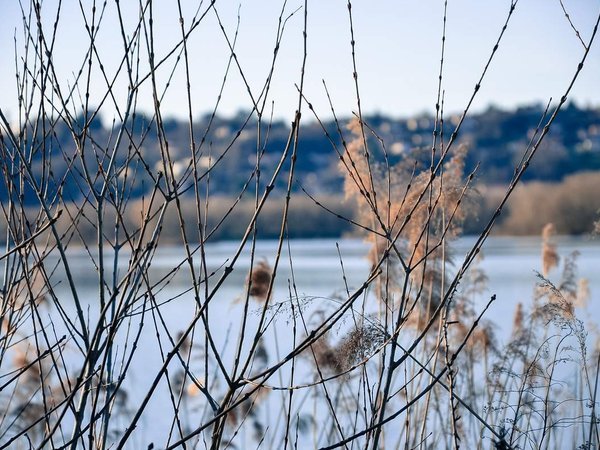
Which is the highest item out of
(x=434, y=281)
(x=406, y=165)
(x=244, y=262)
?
(x=406, y=165)

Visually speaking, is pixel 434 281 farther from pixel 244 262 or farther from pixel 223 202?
pixel 223 202

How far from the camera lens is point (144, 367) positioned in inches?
345

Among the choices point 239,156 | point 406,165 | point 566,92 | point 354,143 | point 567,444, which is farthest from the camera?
point 239,156

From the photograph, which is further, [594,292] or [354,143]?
[594,292]

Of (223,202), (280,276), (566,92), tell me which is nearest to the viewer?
(566,92)

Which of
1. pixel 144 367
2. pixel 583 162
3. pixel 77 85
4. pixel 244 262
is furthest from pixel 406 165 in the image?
pixel 583 162

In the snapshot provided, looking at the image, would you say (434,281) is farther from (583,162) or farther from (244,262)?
(583,162)

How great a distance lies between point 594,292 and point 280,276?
21.3ft

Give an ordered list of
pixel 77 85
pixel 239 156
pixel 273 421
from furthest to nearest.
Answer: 1. pixel 239 156
2. pixel 273 421
3. pixel 77 85

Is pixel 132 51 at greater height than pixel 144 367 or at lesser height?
greater

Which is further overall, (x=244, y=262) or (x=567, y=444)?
(x=244, y=262)

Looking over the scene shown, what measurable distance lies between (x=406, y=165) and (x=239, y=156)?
64642mm

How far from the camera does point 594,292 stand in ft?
40.0

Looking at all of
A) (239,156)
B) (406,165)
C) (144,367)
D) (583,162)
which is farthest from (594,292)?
(239,156)
